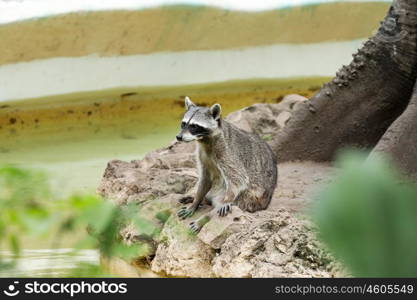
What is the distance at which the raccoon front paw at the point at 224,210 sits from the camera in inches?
196

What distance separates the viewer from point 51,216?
2.85 feet

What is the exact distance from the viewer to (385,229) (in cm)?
67

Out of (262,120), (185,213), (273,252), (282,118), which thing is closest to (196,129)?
(185,213)

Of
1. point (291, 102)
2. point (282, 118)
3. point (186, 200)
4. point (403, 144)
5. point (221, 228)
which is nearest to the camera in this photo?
point (221, 228)

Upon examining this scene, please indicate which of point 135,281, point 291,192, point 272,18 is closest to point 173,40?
point 272,18

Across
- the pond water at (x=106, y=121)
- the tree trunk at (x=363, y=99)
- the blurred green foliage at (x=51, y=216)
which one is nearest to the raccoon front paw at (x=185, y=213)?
the tree trunk at (x=363, y=99)

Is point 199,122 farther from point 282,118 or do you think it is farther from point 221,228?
point 282,118

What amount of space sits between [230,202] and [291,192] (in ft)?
2.73

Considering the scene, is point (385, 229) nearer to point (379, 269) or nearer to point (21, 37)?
point (379, 269)

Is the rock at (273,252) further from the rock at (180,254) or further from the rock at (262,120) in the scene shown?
the rock at (262,120)

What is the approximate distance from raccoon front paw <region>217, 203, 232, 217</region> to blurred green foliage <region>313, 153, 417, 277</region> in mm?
4311

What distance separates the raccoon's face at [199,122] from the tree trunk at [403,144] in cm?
112

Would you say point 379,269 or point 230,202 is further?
point 230,202

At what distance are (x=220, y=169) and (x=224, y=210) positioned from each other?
424mm
